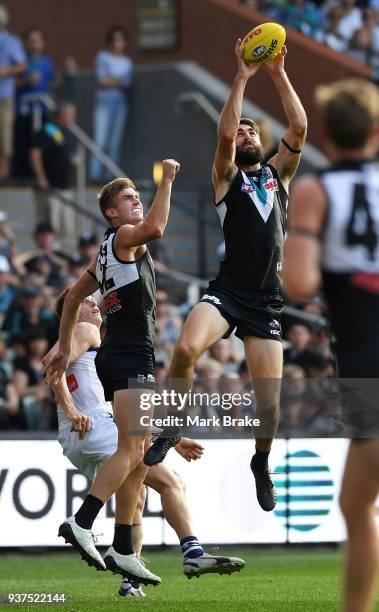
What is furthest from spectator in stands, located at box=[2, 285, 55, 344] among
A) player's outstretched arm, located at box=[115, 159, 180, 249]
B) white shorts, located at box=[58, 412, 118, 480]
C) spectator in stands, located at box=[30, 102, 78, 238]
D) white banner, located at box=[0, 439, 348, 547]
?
player's outstretched arm, located at box=[115, 159, 180, 249]

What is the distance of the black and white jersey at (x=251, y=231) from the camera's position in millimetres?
9609

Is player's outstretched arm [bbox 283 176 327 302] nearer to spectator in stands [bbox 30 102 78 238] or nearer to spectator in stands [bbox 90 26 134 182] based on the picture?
spectator in stands [bbox 30 102 78 238]

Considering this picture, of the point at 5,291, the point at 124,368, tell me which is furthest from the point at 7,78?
the point at 124,368

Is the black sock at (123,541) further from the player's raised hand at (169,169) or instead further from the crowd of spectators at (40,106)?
the crowd of spectators at (40,106)

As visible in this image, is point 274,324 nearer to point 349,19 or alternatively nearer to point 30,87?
point 30,87

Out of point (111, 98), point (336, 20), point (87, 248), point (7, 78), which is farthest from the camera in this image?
point (336, 20)

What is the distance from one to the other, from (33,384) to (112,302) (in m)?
6.70

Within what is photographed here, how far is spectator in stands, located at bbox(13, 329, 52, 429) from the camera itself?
15.4m

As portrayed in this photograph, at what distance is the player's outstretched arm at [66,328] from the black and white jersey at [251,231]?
3.09 feet

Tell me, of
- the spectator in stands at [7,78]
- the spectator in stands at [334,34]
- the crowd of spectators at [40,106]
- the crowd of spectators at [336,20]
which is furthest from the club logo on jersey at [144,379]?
the spectator in stands at [334,34]

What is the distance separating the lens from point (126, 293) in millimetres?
9422

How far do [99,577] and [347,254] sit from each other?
691 cm

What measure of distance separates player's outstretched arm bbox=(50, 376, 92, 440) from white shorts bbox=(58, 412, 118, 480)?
0.91ft

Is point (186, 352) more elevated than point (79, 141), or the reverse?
point (186, 352)
